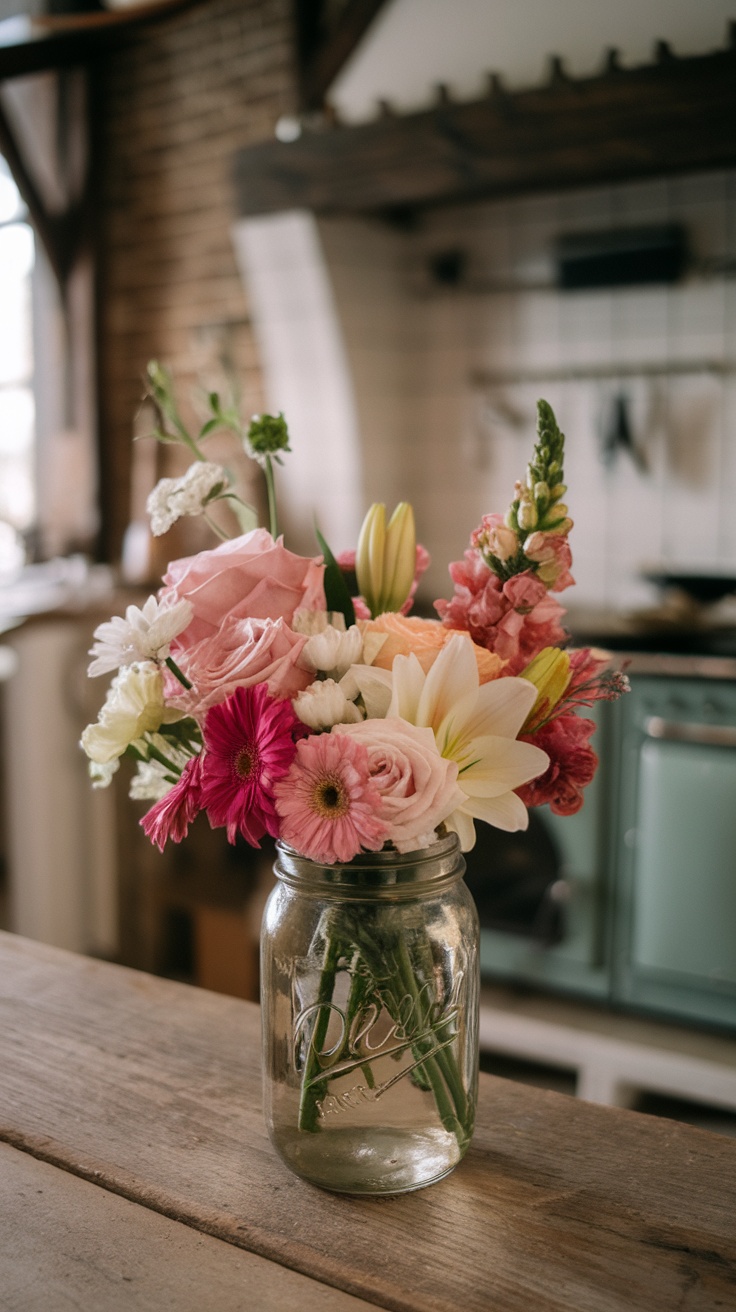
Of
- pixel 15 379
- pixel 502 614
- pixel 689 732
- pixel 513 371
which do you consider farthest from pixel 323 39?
pixel 502 614

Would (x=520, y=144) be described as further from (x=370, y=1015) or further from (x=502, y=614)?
(x=370, y=1015)

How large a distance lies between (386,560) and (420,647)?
0.11m

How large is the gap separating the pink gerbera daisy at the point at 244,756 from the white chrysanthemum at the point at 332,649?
4 centimetres

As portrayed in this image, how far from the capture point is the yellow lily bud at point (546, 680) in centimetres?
79

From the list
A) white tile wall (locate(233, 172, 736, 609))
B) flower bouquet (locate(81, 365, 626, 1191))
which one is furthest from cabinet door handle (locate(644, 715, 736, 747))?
flower bouquet (locate(81, 365, 626, 1191))

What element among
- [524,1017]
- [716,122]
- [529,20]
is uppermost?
[529,20]

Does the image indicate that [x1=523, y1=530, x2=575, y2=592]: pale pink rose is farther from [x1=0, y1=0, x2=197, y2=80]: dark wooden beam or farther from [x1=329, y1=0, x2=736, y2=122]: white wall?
[x1=329, y1=0, x2=736, y2=122]: white wall

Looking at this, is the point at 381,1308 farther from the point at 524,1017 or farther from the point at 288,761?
the point at 524,1017

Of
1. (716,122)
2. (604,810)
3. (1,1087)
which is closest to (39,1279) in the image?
(1,1087)

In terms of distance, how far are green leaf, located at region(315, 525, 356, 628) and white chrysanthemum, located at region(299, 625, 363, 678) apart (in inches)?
2.8

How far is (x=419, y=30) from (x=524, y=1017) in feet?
7.75

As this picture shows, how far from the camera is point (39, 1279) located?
0.72 m

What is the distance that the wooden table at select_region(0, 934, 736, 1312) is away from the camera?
71 cm

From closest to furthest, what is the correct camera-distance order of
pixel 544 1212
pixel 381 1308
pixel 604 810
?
pixel 381 1308 < pixel 544 1212 < pixel 604 810
